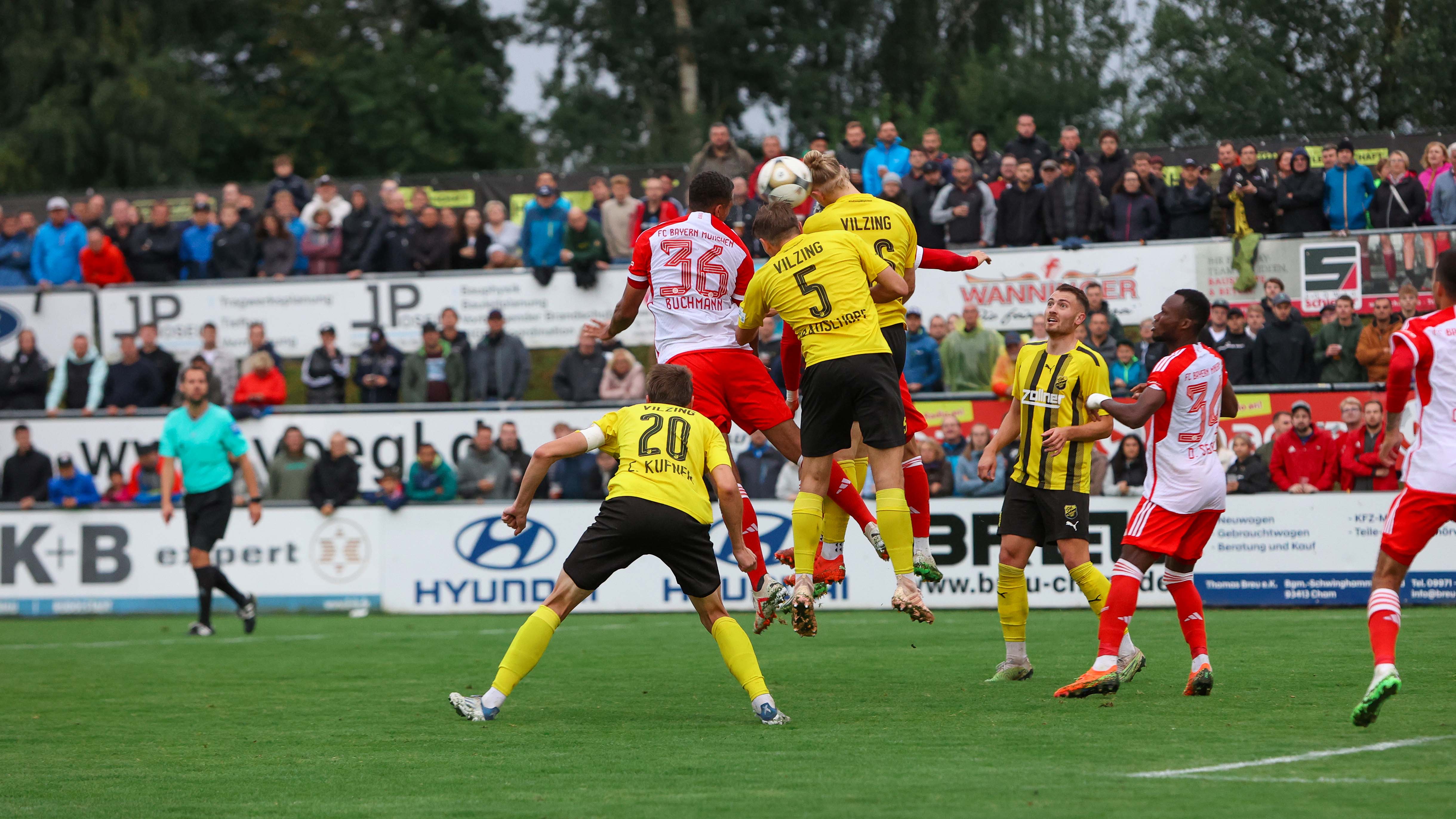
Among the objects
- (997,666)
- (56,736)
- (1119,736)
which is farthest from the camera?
(997,666)

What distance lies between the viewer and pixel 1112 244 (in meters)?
19.9

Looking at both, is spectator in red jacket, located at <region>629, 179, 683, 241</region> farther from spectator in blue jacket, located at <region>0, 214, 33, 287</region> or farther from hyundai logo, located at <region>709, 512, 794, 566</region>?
spectator in blue jacket, located at <region>0, 214, 33, 287</region>

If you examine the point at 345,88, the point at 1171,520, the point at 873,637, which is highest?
the point at 345,88

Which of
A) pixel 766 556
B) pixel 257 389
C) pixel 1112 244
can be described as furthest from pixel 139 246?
pixel 1112 244

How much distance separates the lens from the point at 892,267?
989 cm

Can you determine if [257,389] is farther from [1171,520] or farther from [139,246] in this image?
[1171,520]

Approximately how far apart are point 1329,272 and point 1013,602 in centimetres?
1110

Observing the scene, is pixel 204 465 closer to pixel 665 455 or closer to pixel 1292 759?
pixel 665 455

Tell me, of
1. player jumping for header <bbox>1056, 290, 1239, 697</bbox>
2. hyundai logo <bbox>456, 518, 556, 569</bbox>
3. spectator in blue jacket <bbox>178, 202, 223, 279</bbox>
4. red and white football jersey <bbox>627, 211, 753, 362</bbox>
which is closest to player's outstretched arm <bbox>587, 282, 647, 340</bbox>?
red and white football jersey <bbox>627, 211, 753, 362</bbox>

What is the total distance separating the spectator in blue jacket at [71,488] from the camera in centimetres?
2086

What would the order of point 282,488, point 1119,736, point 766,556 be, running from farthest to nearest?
point 282,488, point 766,556, point 1119,736

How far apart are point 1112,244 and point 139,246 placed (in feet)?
47.8

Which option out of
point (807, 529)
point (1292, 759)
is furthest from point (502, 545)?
point (1292, 759)

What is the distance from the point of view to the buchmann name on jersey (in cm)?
995
